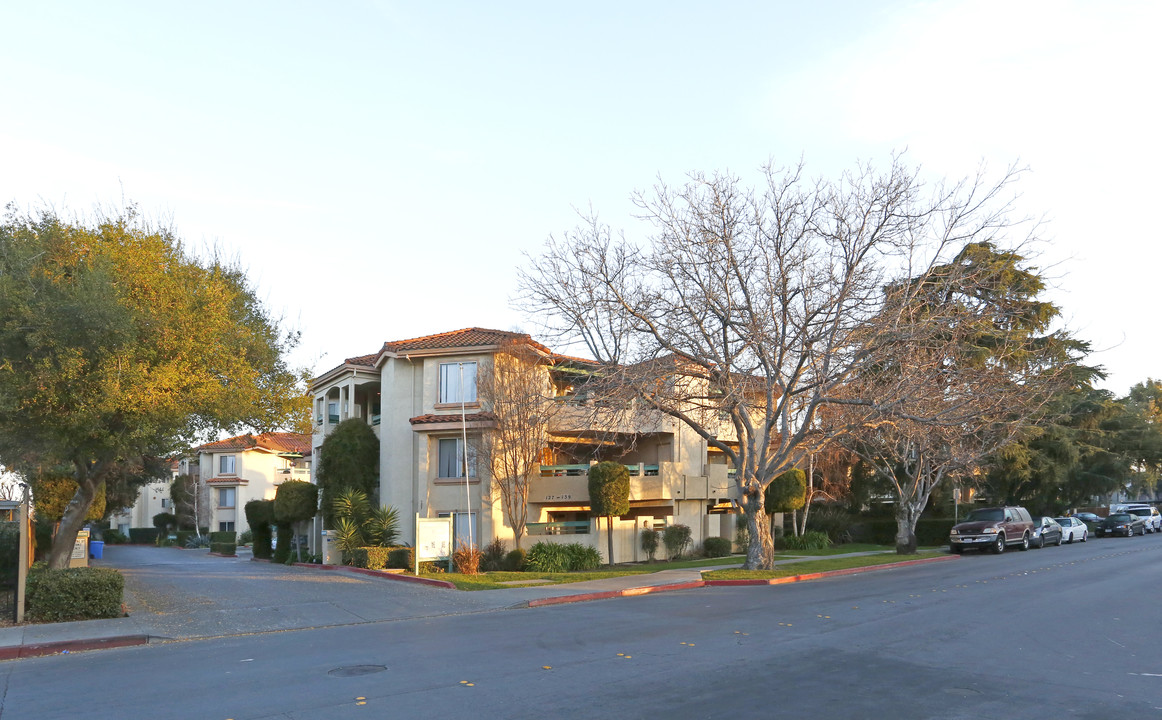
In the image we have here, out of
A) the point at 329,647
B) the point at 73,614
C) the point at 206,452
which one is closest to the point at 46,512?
the point at 73,614

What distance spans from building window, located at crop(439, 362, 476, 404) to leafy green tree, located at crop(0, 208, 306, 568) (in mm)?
12420

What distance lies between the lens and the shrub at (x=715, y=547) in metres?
36.5

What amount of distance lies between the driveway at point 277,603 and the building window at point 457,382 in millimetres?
8250

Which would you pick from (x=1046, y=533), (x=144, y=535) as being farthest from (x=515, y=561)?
(x=144, y=535)

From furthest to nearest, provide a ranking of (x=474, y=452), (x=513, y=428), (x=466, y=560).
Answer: (x=474, y=452) → (x=513, y=428) → (x=466, y=560)

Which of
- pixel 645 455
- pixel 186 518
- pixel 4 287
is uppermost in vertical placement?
pixel 4 287

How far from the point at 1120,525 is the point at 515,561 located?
1455 inches

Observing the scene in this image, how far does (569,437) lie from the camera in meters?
34.2

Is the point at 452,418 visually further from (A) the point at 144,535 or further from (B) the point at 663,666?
(A) the point at 144,535

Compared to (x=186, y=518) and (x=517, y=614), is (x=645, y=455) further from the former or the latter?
(x=186, y=518)

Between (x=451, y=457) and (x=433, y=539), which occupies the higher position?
(x=451, y=457)

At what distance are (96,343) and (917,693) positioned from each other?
1433 centimetres

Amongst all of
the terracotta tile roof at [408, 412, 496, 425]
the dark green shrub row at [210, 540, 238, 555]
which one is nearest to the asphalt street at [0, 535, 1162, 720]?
the terracotta tile roof at [408, 412, 496, 425]

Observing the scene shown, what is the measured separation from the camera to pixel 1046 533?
3925 cm
